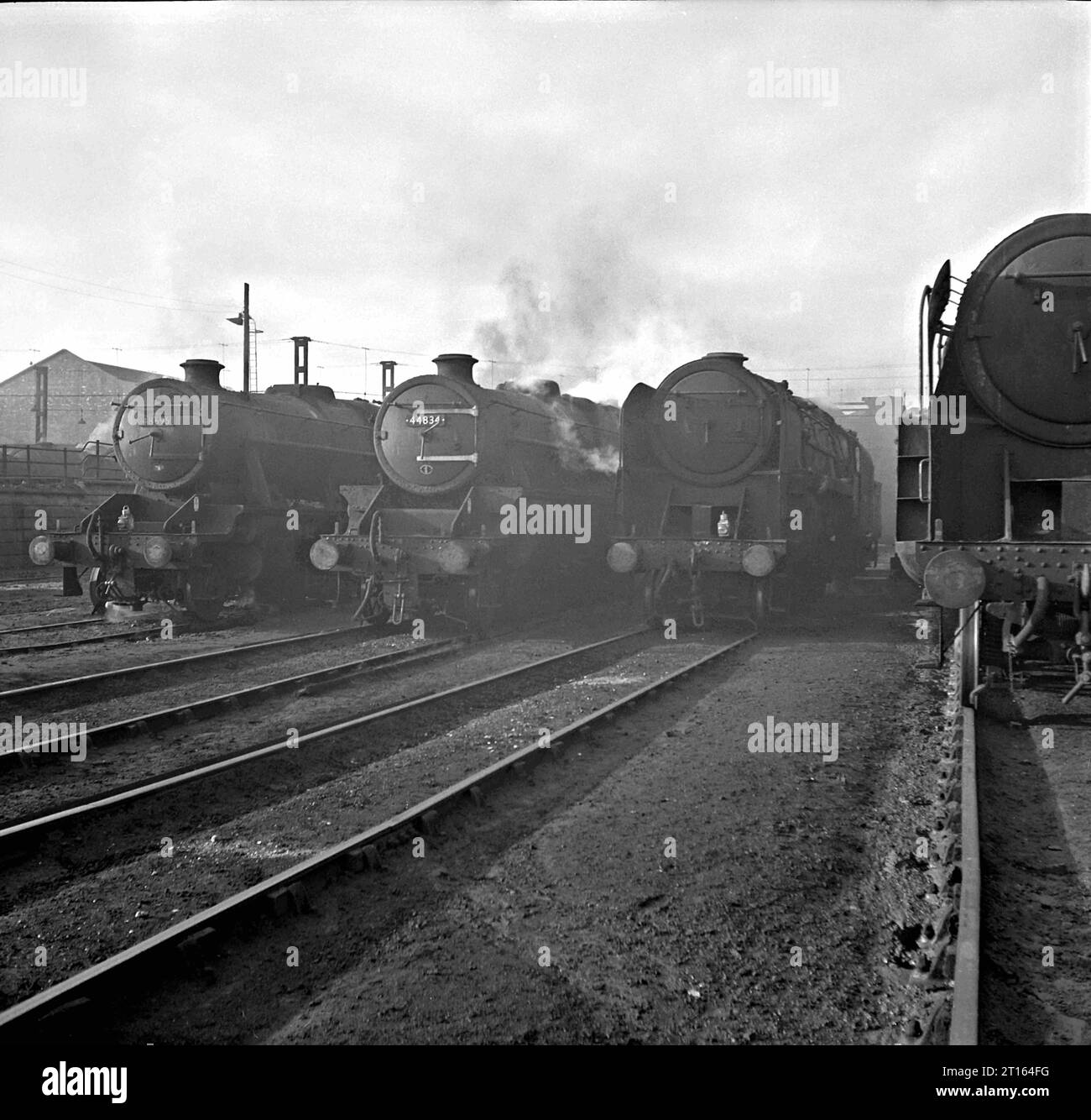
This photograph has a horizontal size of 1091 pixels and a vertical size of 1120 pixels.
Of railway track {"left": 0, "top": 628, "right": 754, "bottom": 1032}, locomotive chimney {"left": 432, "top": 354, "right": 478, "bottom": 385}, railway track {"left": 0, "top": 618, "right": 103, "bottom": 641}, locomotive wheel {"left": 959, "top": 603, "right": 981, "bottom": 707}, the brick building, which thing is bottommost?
railway track {"left": 0, "top": 628, "right": 754, "bottom": 1032}

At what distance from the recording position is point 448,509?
37.7 feet

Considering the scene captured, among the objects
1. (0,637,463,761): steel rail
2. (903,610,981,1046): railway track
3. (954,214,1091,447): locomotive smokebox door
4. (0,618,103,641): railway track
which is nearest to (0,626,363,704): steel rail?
(0,637,463,761): steel rail

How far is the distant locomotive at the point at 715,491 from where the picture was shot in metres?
11.0

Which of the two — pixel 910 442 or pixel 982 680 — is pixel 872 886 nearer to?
pixel 982 680

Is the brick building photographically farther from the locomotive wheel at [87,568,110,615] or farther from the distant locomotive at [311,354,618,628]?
the distant locomotive at [311,354,618,628]

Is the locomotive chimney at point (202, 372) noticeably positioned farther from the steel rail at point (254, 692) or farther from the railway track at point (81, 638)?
the steel rail at point (254, 692)

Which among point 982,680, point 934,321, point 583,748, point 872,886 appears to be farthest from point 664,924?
point 934,321

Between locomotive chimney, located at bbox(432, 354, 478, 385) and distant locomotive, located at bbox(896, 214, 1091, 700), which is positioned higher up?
locomotive chimney, located at bbox(432, 354, 478, 385)

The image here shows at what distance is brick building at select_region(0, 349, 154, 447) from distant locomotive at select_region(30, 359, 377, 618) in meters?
38.7

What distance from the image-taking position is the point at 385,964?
3.17m

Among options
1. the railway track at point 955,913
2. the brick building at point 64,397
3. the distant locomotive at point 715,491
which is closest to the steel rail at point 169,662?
the distant locomotive at point 715,491

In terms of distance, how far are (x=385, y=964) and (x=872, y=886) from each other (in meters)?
1.98

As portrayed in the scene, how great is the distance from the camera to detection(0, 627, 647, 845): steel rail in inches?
170

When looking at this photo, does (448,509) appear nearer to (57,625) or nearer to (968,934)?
(57,625)
